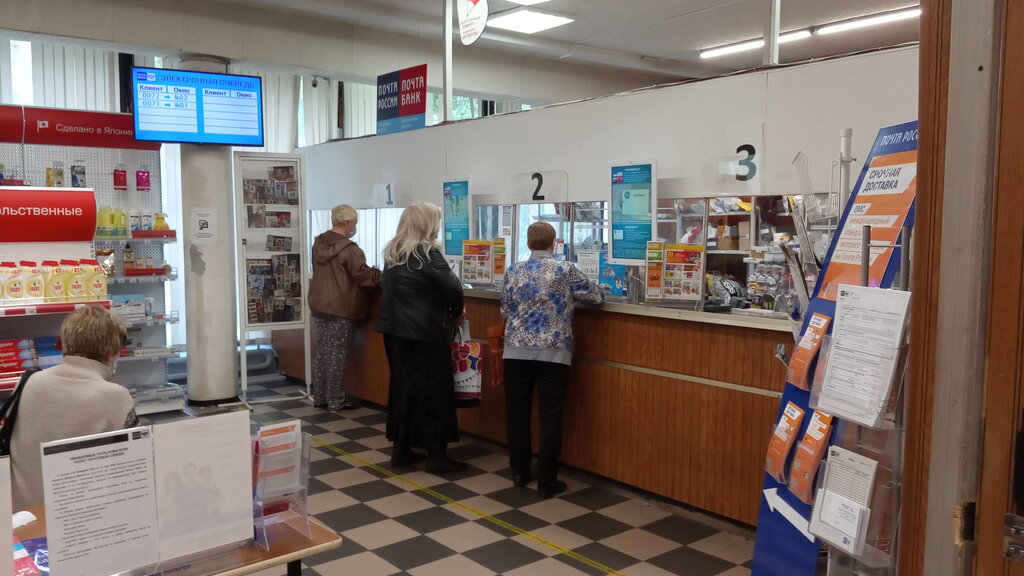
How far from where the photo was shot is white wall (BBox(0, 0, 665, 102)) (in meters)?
6.38

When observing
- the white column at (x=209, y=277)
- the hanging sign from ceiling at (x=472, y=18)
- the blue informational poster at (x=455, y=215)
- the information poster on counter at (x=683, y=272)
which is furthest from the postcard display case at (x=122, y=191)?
the information poster on counter at (x=683, y=272)

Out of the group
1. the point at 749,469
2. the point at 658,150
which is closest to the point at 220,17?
the point at 658,150

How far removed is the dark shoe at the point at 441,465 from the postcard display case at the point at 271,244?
8.67 feet

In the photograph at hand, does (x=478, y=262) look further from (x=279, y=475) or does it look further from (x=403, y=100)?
(x=279, y=475)

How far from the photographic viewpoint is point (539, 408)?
4.55 metres

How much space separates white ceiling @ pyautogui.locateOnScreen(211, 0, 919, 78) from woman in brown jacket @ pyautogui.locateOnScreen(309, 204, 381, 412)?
223 centimetres

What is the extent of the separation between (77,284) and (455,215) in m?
2.80

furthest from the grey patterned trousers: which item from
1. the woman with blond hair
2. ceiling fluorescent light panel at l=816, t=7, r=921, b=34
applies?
ceiling fluorescent light panel at l=816, t=7, r=921, b=34

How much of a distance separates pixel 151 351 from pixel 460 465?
3.05 m

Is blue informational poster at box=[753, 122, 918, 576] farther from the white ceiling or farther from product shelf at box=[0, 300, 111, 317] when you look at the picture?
the white ceiling

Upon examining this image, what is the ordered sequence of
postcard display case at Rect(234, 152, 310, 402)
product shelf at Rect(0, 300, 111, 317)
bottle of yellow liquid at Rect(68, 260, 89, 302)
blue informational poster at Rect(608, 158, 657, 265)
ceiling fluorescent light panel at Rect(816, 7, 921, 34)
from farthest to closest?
1. ceiling fluorescent light panel at Rect(816, 7, 921, 34)
2. postcard display case at Rect(234, 152, 310, 402)
3. blue informational poster at Rect(608, 158, 657, 265)
4. bottle of yellow liquid at Rect(68, 260, 89, 302)
5. product shelf at Rect(0, 300, 111, 317)

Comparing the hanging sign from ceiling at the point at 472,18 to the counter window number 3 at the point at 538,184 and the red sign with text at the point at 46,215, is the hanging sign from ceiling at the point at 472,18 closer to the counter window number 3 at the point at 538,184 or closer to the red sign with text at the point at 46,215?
the counter window number 3 at the point at 538,184

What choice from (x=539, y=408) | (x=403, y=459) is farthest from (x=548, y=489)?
(x=403, y=459)

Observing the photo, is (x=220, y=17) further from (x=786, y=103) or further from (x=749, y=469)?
(x=749, y=469)
